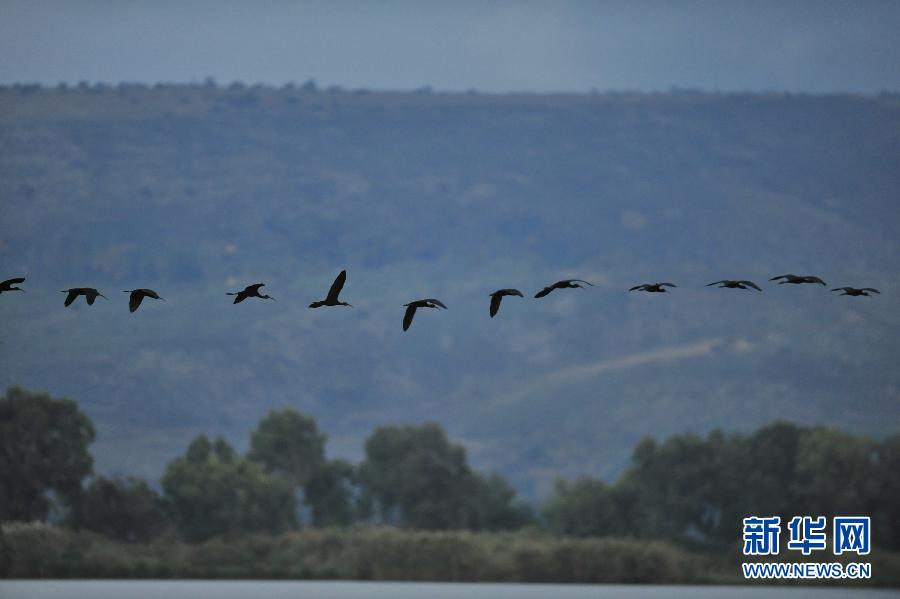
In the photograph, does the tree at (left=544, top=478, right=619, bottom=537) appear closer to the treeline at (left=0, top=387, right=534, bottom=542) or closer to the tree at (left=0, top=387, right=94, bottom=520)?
the treeline at (left=0, top=387, right=534, bottom=542)

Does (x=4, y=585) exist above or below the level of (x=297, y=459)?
A: below

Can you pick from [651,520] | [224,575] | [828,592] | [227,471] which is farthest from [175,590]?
[651,520]

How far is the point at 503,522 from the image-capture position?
9844 cm

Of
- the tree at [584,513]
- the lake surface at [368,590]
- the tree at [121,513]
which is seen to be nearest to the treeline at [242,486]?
the tree at [121,513]

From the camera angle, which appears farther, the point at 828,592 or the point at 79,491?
the point at 79,491

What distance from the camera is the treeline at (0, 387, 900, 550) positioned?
9156 cm

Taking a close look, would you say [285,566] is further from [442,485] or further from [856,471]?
[856,471]

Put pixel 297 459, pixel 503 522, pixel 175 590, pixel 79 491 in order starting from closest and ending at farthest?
pixel 175 590 < pixel 79 491 < pixel 503 522 < pixel 297 459

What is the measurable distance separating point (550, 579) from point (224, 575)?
14.6 meters

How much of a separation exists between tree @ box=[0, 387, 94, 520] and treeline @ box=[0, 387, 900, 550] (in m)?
0.07

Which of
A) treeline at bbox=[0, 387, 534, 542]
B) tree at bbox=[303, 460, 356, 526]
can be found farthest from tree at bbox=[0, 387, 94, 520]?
tree at bbox=[303, 460, 356, 526]

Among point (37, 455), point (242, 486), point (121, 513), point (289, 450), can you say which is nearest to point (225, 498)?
point (242, 486)

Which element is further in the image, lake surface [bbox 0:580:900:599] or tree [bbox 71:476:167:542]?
tree [bbox 71:476:167:542]

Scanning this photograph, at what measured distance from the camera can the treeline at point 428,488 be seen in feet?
300
